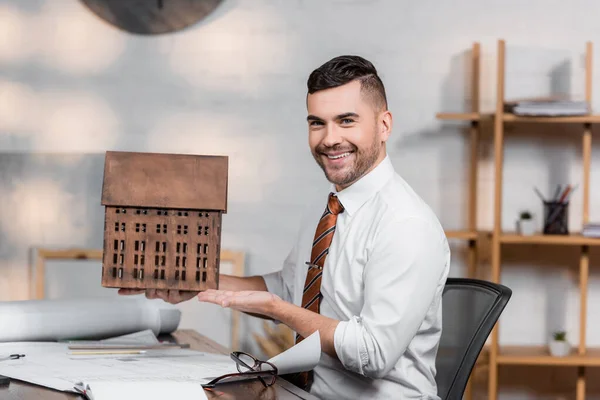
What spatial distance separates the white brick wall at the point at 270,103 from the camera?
3240mm

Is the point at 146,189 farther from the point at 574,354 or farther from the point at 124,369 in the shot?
the point at 574,354

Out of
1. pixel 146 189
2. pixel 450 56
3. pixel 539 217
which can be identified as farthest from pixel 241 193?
pixel 146 189

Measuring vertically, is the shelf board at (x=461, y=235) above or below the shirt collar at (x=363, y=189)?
below

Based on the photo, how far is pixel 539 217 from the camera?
3344mm

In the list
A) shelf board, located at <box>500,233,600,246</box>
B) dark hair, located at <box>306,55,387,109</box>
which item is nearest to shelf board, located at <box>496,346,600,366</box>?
shelf board, located at <box>500,233,600,246</box>

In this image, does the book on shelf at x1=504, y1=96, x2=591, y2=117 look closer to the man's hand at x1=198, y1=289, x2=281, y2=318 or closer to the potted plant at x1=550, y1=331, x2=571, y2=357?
the potted plant at x1=550, y1=331, x2=571, y2=357

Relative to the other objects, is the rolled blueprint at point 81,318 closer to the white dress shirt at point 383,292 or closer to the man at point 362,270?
the man at point 362,270

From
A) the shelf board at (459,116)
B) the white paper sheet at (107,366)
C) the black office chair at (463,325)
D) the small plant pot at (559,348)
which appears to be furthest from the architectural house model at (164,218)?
the small plant pot at (559,348)

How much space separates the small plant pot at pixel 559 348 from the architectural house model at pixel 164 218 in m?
1.90

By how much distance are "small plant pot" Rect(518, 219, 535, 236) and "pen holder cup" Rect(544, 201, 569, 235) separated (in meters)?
0.06

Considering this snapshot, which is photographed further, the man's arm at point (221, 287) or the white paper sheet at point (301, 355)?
the man's arm at point (221, 287)

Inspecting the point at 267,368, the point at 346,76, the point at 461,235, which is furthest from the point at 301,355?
the point at 461,235

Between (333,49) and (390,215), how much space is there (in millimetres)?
1698

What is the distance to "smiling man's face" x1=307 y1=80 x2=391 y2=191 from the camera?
181 centimetres
